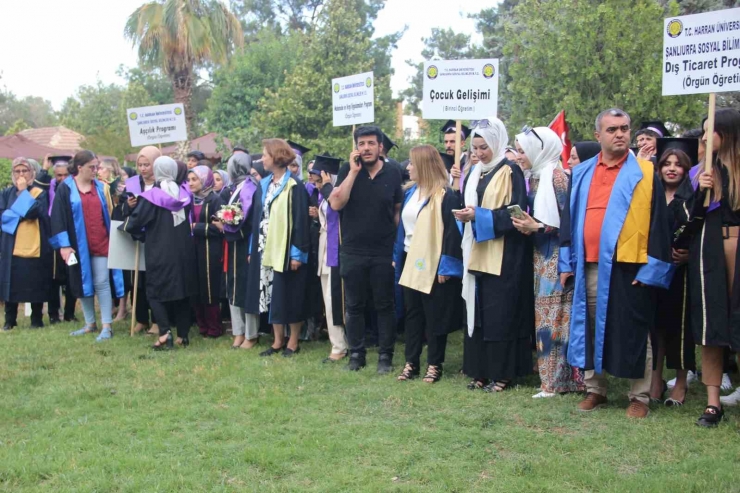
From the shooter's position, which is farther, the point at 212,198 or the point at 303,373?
the point at 212,198

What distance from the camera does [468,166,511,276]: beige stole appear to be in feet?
22.5

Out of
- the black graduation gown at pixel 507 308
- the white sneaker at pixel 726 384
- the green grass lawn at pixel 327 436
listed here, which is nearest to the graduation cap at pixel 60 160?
the green grass lawn at pixel 327 436

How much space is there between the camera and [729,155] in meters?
5.71

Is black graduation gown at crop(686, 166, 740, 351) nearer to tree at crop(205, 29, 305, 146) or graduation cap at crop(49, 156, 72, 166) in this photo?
graduation cap at crop(49, 156, 72, 166)

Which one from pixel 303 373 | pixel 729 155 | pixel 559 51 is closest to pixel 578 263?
pixel 729 155

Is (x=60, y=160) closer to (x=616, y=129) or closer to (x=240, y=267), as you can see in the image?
(x=240, y=267)

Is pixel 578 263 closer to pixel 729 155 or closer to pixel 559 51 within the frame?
pixel 729 155

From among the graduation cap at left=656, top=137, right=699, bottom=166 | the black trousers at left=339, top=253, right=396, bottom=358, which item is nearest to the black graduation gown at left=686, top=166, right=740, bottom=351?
the graduation cap at left=656, top=137, right=699, bottom=166

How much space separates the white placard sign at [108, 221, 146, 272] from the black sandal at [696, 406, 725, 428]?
6.77 meters

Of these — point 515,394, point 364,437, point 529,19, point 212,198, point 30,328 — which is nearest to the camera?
point 364,437

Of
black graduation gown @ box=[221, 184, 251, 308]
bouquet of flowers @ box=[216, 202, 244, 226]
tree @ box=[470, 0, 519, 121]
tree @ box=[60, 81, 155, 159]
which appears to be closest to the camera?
bouquet of flowers @ box=[216, 202, 244, 226]

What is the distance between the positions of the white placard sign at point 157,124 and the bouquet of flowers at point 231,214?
236cm

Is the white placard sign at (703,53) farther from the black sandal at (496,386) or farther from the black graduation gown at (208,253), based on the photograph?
the black graduation gown at (208,253)

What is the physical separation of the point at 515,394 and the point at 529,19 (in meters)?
10.9
